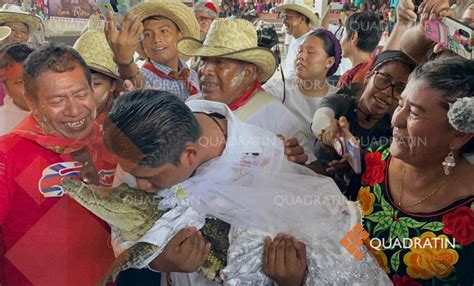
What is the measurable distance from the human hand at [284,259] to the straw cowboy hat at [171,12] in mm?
1771

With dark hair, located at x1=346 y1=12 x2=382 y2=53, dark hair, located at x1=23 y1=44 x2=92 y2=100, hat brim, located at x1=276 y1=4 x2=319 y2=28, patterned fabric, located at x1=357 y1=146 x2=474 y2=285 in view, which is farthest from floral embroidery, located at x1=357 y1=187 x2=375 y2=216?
hat brim, located at x1=276 y1=4 x2=319 y2=28

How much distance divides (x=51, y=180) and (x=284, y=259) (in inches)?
30.5

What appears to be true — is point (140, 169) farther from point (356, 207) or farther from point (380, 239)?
point (380, 239)

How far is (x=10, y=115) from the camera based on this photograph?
6.04 feet

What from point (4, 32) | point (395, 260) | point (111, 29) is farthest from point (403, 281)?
point (4, 32)

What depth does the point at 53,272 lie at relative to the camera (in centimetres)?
142

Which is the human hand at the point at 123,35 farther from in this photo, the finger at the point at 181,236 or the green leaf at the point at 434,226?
the green leaf at the point at 434,226

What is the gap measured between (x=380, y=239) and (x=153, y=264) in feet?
2.39

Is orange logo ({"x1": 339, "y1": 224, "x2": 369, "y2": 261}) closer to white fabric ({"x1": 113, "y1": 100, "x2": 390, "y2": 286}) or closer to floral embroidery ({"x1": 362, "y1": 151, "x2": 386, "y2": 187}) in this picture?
white fabric ({"x1": 113, "y1": 100, "x2": 390, "y2": 286})

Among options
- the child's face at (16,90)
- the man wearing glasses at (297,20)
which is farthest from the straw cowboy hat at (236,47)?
the man wearing glasses at (297,20)

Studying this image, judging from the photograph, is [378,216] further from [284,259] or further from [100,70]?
[100,70]

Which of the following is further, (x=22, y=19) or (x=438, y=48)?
(x=22, y=19)

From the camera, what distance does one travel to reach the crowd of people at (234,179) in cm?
117

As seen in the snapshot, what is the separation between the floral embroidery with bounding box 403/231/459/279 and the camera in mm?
1298
